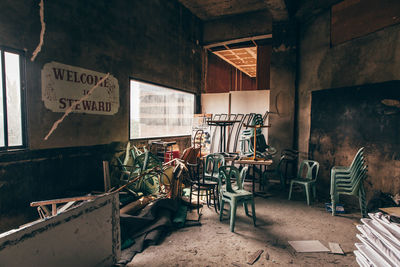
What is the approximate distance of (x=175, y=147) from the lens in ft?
23.6

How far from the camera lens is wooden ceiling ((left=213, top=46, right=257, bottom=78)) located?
8.74 meters

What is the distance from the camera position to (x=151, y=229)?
3.32 meters

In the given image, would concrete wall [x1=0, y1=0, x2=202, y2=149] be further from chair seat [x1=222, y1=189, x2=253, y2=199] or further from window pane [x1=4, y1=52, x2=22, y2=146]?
chair seat [x1=222, y1=189, x2=253, y2=199]

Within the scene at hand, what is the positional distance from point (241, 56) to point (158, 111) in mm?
4865

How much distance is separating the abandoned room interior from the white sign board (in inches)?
0.9

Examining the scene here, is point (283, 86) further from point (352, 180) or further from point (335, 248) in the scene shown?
point (335, 248)

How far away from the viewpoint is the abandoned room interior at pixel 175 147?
2705 mm

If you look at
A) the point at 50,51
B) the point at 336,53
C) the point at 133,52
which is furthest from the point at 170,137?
the point at 336,53

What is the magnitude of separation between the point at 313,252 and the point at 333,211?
5.00ft

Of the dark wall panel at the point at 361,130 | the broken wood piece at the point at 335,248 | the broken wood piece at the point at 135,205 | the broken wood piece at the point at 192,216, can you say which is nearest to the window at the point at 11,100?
the broken wood piece at the point at 135,205

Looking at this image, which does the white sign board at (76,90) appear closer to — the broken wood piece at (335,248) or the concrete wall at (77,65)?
the concrete wall at (77,65)

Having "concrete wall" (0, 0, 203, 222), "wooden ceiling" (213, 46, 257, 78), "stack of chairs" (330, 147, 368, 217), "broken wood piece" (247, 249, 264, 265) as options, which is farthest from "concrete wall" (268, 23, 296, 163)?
"broken wood piece" (247, 249, 264, 265)

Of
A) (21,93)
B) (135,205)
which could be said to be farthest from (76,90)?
(135,205)

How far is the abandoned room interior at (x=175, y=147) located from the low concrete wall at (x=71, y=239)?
1cm
